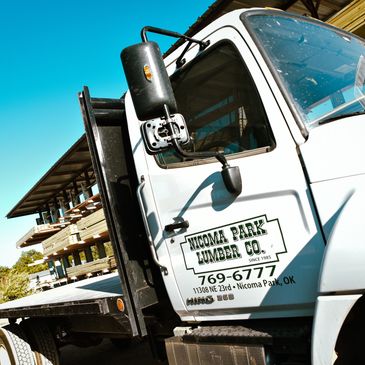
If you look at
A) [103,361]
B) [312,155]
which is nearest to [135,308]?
[312,155]

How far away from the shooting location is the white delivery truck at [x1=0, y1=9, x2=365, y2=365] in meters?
1.77

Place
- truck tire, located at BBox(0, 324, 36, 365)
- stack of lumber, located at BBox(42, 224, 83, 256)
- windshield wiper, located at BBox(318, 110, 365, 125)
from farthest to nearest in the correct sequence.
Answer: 1. stack of lumber, located at BBox(42, 224, 83, 256)
2. truck tire, located at BBox(0, 324, 36, 365)
3. windshield wiper, located at BBox(318, 110, 365, 125)

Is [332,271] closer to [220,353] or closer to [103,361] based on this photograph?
[220,353]

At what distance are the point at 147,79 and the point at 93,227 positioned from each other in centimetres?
972

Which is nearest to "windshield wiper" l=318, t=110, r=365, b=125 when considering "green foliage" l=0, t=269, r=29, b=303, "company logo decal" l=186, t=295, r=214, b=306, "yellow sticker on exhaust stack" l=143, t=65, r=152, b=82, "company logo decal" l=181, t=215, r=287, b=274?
→ "company logo decal" l=181, t=215, r=287, b=274

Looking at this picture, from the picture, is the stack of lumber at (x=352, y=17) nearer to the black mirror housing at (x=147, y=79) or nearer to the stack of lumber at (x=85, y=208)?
the black mirror housing at (x=147, y=79)

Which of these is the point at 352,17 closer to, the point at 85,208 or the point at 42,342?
the point at 42,342

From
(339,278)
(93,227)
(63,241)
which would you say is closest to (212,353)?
(339,278)

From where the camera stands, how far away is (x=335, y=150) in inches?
71.1

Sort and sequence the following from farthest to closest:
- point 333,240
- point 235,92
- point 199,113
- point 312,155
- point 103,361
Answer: point 103,361
point 199,113
point 235,92
point 312,155
point 333,240

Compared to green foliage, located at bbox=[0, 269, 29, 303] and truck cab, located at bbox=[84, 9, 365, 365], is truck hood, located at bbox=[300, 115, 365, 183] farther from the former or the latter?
green foliage, located at bbox=[0, 269, 29, 303]

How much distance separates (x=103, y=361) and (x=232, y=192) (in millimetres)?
5053

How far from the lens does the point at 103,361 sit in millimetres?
6008

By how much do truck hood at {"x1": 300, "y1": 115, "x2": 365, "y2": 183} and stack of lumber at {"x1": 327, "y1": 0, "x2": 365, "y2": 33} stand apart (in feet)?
16.7
